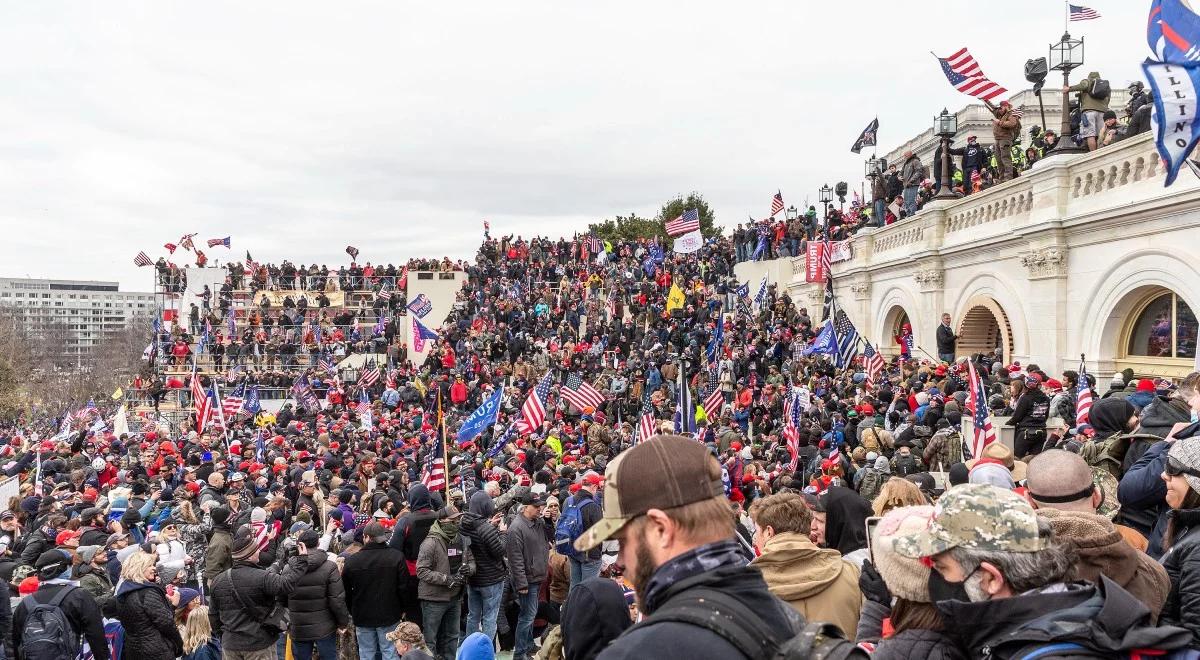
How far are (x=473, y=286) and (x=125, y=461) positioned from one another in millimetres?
24504

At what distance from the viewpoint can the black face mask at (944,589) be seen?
2.73 m

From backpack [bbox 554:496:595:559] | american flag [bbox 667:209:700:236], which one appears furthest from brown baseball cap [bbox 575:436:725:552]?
american flag [bbox 667:209:700:236]

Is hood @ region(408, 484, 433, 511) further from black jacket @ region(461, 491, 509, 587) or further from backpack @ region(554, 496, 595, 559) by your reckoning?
backpack @ region(554, 496, 595, 559)

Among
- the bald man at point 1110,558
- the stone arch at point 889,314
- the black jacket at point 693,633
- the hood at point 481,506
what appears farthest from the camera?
the stone arch at point 889,314

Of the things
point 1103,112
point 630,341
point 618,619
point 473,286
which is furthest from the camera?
point 473,286

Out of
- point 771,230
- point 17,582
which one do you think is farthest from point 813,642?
point 771,230

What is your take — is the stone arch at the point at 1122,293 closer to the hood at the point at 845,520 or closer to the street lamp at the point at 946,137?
the street lamp at the point at 946,137

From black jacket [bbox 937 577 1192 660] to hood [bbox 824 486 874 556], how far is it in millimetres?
3251

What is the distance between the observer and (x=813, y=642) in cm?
209

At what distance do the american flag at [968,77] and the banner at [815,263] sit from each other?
9.65 meters

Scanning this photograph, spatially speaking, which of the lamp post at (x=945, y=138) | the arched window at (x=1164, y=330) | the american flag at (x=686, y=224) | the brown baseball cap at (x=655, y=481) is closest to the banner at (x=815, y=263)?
the american flag at (x=686, y=224)

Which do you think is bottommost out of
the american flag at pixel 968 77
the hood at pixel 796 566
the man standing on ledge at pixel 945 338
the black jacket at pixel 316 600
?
the black jacket at pixel 316 600

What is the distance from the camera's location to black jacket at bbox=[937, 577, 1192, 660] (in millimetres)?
2322

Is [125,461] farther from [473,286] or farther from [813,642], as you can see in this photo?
[473,286]
